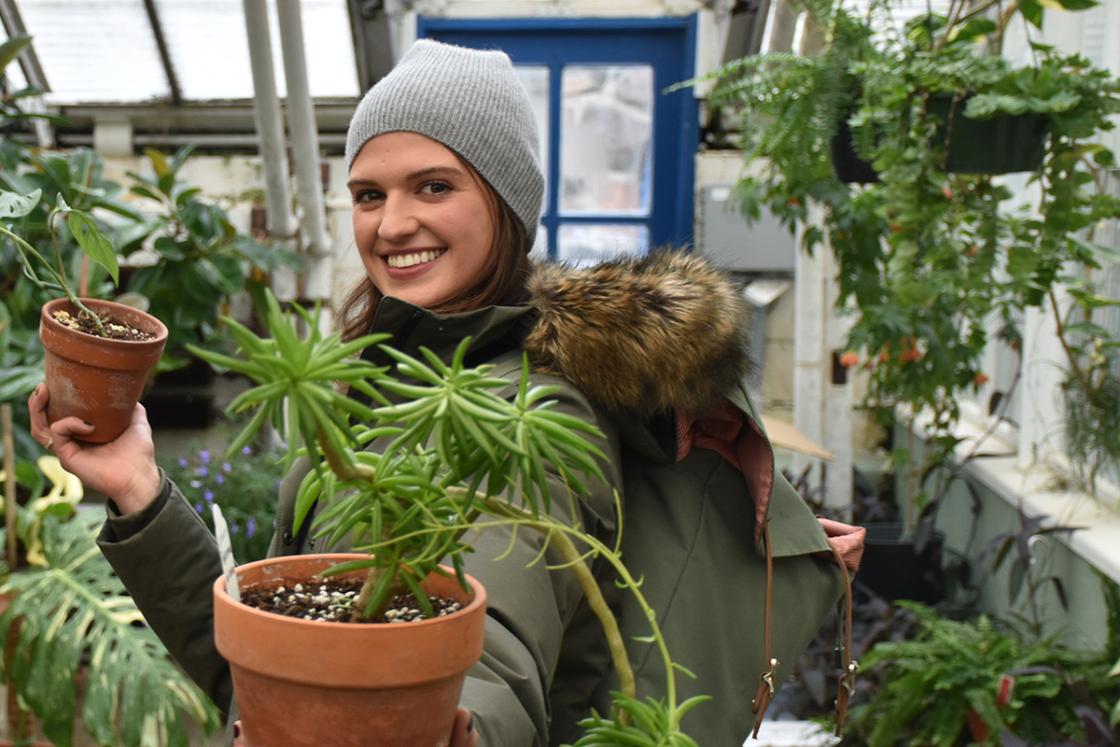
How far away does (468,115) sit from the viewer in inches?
49.4

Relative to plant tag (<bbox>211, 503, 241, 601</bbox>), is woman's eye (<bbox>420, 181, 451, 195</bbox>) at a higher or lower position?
higher

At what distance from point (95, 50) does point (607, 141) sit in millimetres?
2038

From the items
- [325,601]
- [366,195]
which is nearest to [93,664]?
[366,195]

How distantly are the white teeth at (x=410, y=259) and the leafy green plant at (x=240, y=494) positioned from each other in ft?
7.76

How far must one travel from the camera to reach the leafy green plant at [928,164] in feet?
8.65

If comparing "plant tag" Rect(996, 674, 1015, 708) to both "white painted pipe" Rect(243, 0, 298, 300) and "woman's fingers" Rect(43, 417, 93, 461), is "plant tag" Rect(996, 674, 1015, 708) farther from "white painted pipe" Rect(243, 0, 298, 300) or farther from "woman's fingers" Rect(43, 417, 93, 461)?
"white painted pipe" Rect(243, 0, 298, 300)

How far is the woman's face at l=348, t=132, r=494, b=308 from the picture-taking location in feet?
3.99

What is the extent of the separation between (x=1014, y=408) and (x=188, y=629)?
3.69m

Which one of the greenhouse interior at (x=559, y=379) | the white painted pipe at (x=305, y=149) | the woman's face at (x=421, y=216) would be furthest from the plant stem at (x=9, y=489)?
the woman's face at (x=421, y=216)

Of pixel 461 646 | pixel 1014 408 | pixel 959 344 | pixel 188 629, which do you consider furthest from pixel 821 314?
pixel 461 646

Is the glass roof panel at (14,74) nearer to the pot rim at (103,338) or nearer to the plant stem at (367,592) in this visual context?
the pot rim at (103,338)

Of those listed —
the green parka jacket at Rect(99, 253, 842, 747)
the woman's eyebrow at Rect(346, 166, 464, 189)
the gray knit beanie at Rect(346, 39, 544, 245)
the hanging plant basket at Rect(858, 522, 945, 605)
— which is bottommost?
the hanging plant basket at Rect(858, 522, 945, 605)

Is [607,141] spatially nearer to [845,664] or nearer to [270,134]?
[270,134]

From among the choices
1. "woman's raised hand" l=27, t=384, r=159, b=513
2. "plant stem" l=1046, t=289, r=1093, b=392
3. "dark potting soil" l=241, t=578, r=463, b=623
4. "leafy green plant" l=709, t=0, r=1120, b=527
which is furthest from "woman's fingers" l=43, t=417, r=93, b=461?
"plant stem" l=1046, t=289, r=1093, b=392
